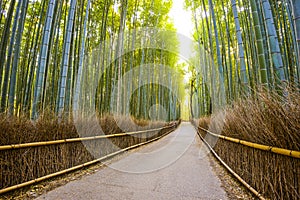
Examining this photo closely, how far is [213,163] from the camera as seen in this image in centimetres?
313

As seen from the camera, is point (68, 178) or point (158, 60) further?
point (158, 60)

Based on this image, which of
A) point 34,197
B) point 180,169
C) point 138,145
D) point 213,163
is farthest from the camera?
point 138,145

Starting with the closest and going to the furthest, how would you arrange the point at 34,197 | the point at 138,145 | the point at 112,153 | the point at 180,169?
the point at 34,197
the point at 180,169
the point at 112,153
the point at 138,145

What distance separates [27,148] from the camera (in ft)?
5.87

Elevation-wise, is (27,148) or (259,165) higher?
(27,148)

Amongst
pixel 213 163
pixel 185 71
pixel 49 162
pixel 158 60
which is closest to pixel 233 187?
pixel 213 163

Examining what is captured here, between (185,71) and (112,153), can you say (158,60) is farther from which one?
(112,153)

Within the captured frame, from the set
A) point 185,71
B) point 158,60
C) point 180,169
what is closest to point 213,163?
point 180,169

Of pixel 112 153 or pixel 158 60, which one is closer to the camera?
pixel 112 153

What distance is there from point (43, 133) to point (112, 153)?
1.55 m

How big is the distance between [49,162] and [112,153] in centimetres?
143

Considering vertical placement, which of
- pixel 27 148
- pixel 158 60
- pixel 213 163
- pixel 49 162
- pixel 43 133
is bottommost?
pixel 213 163

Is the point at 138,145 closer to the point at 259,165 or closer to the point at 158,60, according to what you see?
the point at 259,165

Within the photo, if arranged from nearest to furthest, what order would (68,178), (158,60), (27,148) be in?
1. (27,148)
2. (68,178)
3. (158,60)
